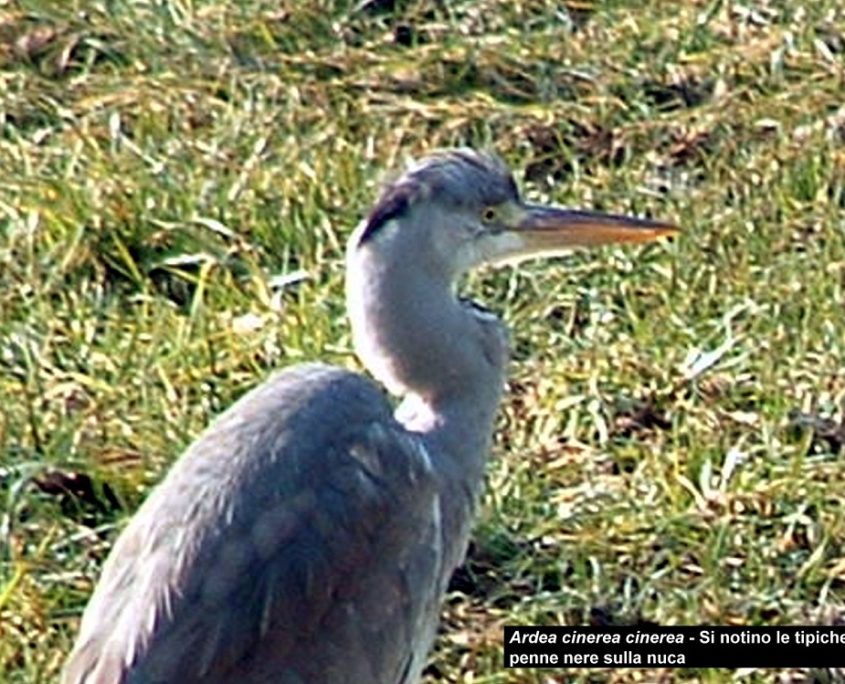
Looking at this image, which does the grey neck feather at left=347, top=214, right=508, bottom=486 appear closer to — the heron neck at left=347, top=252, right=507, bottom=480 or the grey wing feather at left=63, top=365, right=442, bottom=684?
the heron neck at left=347, top=252, right=507, bottom=480

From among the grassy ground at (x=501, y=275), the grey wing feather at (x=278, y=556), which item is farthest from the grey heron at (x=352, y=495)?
the grassy ground at (x=501, y=275)

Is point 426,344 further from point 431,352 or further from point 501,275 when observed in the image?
point 501,275

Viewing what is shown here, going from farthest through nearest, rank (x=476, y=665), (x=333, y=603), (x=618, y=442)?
(x=618, y=442)
(x=476, y=665)
(x=333, y=603)

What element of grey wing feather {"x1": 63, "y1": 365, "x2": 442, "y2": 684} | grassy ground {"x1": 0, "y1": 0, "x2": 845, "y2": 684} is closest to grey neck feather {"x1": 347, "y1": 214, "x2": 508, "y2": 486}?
grey wing feather {"x1": 63, "y1": 365, "x2": 442, "y2": 684}

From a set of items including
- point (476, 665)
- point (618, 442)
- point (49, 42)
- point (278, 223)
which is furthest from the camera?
point (49, 42)

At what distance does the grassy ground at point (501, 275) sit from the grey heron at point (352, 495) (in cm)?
A: 44

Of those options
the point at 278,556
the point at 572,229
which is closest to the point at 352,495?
the point at 278,556

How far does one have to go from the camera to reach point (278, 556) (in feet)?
17.8

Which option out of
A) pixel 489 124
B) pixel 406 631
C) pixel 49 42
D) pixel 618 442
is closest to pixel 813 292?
pixel 618 442

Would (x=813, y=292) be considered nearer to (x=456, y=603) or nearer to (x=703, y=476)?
(x=703, y=476)

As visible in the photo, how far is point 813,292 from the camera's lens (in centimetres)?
699

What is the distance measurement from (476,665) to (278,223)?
1.59 metres

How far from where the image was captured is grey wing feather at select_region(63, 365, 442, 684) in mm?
5293

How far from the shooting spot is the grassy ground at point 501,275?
6285mm
